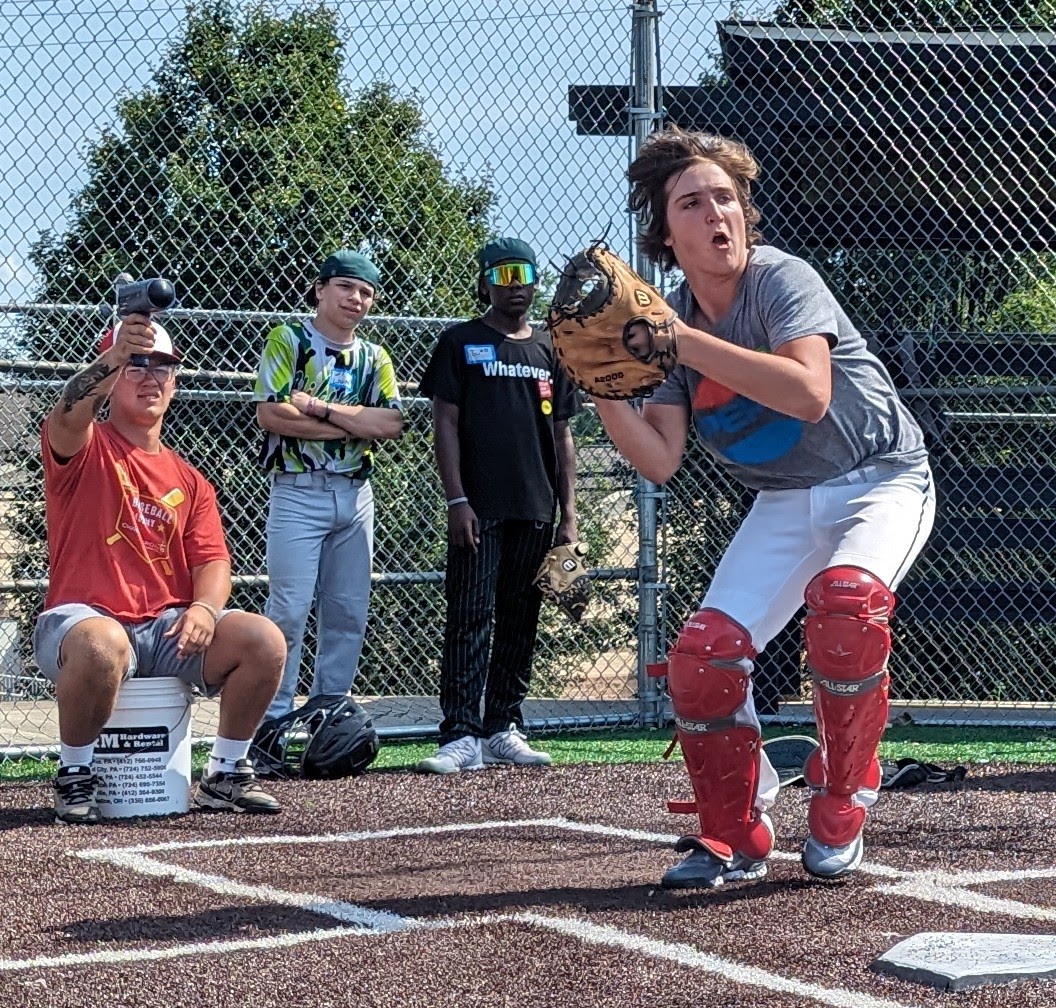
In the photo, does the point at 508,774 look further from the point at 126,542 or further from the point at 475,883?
the point at 475,883

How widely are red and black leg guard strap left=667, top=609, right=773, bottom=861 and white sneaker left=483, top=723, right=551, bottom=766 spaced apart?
2.56 m

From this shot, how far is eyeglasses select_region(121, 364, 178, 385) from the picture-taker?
5516 millimetres

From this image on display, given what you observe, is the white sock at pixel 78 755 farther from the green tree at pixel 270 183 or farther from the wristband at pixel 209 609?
the green tree at pixel 270 183

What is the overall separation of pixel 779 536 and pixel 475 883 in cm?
121

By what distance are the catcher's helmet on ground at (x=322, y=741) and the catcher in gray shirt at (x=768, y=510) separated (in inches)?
92.3

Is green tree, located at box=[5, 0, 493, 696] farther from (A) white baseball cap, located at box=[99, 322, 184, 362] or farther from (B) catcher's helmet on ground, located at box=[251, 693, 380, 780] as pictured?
(A) white baseball cap, located at box=[99, 322, 184, 362]

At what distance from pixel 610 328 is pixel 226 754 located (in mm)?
2580

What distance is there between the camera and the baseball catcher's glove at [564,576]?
6656mm

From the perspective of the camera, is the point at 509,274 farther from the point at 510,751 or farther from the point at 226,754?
the point at 226,754

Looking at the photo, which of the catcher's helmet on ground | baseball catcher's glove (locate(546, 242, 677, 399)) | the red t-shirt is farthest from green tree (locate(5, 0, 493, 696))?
baseball catcher's glove (locate(546, 242, 677, 399))

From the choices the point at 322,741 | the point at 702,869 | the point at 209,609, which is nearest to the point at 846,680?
the point at 702,869

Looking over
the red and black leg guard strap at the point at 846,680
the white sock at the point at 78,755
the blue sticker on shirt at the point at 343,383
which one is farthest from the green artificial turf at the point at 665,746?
the red and black leg guard strap at the point at 846,680

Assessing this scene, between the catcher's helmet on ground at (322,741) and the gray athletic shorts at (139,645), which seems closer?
the gray athletic shorts at (139,645)

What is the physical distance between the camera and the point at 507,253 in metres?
6.60
